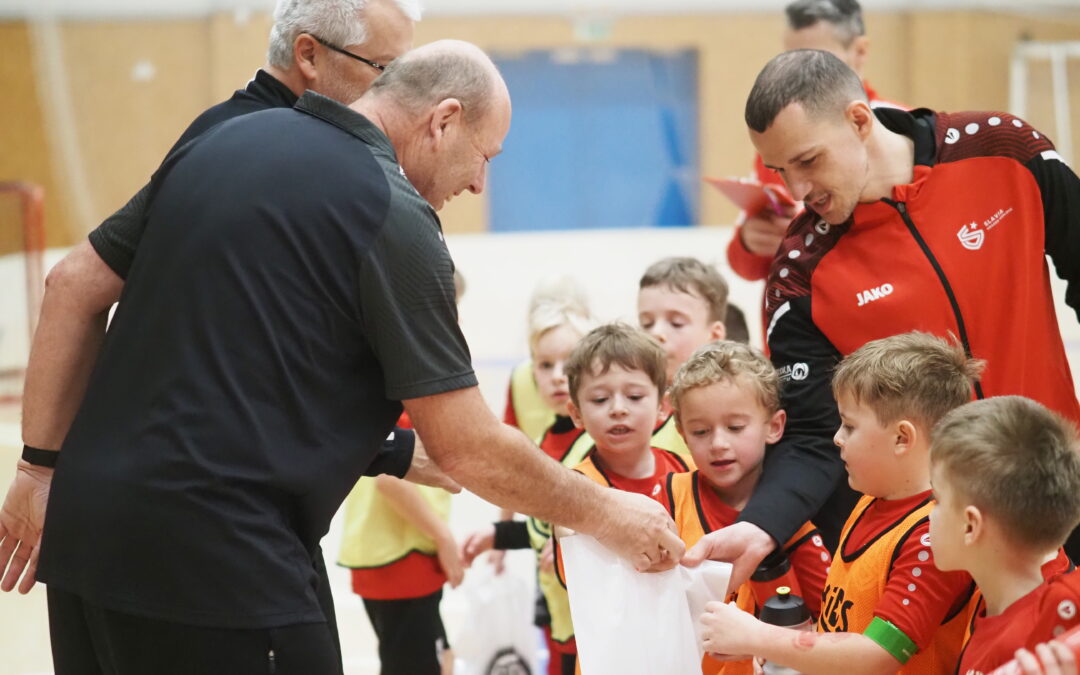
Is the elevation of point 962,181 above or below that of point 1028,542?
above

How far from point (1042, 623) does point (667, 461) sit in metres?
1.47

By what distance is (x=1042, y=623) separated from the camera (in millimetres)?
1956

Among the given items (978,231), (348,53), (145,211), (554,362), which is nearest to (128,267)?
(145,211)

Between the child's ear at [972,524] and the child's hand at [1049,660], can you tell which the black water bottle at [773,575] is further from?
the child's hand at [1049,660]

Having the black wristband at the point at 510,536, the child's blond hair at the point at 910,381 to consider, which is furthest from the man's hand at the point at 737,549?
the black wristband at the point at 510,536

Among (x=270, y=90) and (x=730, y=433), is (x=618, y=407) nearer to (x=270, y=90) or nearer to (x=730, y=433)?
(x=730, y=433)

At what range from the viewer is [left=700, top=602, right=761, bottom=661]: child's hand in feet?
7.58

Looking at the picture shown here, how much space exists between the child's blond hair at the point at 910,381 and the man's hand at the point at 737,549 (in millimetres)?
361

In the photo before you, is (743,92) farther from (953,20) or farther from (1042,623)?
(1042,623)

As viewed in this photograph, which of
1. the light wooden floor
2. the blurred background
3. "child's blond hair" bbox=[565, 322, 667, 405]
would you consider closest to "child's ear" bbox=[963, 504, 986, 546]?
"child's blond hair" bbox=[565, 322, 667, 405]

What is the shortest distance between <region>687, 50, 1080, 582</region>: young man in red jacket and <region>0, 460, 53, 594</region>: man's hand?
146 cm

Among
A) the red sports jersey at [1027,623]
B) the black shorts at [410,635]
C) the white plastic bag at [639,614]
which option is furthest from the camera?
the black shorts at [410,635]

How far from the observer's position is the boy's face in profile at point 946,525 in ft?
6.74

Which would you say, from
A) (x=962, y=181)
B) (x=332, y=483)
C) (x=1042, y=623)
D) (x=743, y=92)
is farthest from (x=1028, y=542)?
(x=743, y=92)
